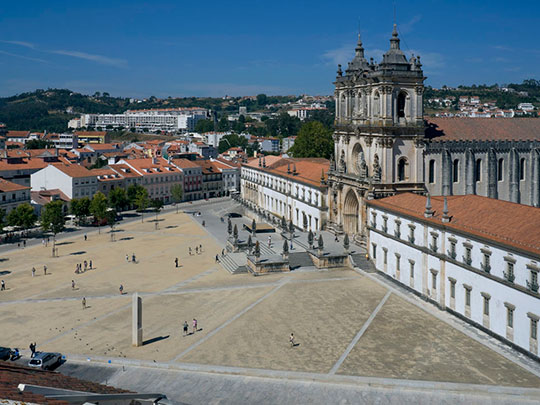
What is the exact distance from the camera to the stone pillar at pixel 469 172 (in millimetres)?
66688

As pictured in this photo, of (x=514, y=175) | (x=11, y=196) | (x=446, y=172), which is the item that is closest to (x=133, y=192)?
(x=11, y=196)

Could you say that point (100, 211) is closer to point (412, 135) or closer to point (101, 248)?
point (101, 248)

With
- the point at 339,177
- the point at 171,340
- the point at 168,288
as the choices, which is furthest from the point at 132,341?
the point at 339,177

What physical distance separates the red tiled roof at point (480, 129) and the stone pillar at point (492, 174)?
1.94 metres

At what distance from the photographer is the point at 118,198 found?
4171 inches

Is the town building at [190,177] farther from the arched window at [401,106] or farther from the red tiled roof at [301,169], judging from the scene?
the arched window at [401,106]

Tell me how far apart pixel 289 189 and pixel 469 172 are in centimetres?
3011

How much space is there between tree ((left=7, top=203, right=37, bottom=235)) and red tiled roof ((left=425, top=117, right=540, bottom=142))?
5693cm

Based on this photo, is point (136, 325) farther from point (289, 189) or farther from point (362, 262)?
point (289, 189)

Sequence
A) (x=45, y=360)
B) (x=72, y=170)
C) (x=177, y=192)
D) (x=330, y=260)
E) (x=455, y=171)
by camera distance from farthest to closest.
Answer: (x=177, y=192) < (x=72, y=170) < (x=455, y=171) < (x=330, y=260) < (x=45, y=360)

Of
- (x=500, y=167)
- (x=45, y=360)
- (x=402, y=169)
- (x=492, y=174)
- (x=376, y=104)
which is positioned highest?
(x=376, y=104)

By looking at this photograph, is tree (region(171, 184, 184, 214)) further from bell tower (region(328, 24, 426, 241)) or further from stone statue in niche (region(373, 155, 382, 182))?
stone statue in niche (region(373, 155, 382, 182))

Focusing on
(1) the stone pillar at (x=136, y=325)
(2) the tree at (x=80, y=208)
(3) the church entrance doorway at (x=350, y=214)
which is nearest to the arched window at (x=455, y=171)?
(3) the church entrance doorway at (x=350, y=214)

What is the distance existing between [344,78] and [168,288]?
3423 cm
